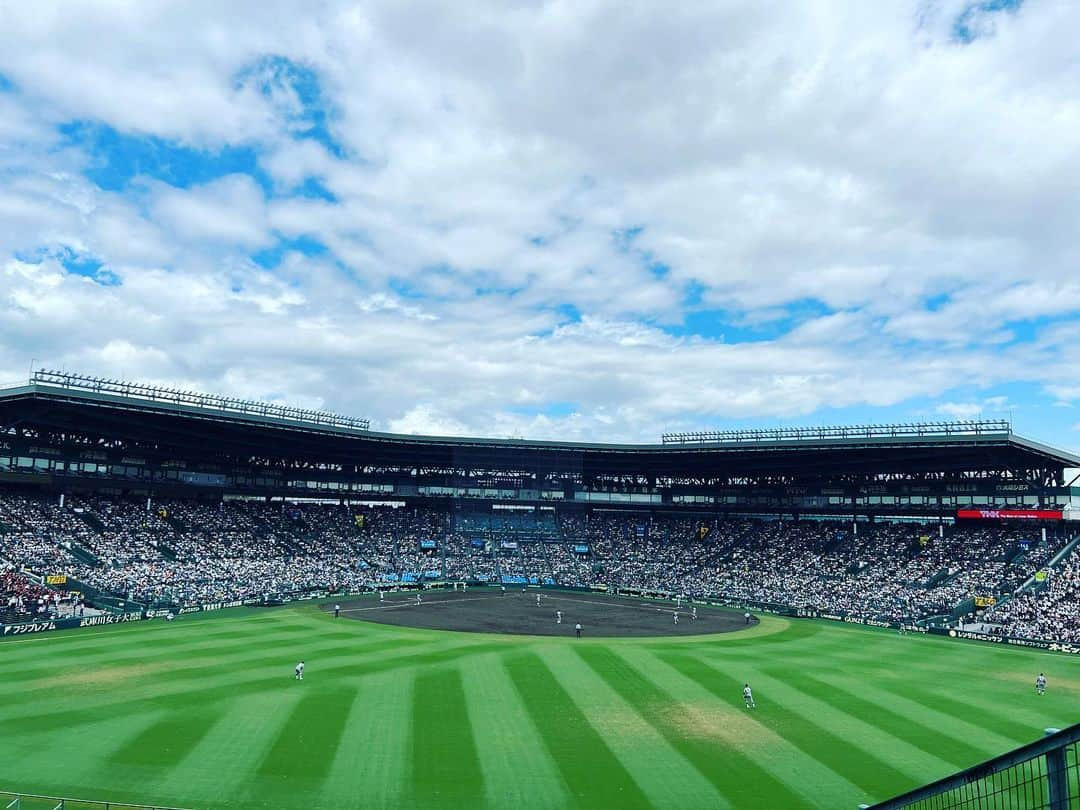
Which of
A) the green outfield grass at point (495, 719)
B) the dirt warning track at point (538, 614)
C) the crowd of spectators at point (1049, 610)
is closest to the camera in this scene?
the green outfield grass at point (495, 719)

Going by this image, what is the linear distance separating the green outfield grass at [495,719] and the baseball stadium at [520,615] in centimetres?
20

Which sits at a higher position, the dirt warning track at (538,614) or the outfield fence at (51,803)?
the outfield fence at (51,803)

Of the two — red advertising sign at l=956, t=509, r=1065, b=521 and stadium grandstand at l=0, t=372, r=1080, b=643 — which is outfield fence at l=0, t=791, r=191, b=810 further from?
red advertising sign at l=956, t=509, r=1065, b=521

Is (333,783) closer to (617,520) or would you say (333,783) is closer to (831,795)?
(831,795)

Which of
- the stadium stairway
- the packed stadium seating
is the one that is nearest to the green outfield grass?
the stadium stairway

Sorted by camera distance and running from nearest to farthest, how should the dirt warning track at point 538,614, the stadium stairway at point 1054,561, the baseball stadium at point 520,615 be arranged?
the baseball stadium at point 520,615 → the dirt warning track at point 538,614 → the stadium stairway at point 1054,561

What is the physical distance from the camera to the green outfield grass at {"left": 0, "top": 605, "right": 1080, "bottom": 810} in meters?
23.6

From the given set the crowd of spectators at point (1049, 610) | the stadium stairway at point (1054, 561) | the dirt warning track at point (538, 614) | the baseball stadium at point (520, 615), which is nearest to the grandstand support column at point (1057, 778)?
the baseball stadium at point (520, 615)

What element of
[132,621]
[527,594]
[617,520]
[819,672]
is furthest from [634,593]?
[132,621]

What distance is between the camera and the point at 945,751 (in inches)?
1091

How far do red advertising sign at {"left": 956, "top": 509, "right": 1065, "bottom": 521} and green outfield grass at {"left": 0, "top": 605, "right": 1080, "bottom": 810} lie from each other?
27018mm

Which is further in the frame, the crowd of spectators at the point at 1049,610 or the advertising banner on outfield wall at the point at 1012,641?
the crowd of spectators at the point at 1049,610

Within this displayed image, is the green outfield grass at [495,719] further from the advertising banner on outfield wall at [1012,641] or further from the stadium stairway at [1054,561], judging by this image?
the stadium stairway at [1054,561]

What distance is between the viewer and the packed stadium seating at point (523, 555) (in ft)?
204
